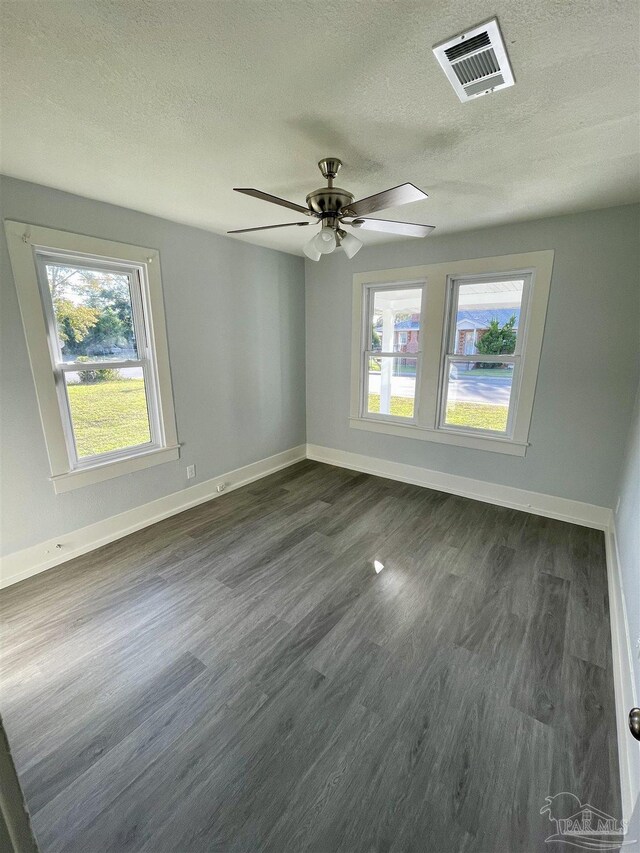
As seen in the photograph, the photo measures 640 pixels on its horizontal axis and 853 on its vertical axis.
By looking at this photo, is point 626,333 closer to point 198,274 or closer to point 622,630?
point 622,630

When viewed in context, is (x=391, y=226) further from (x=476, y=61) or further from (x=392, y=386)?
(x=392, y=386)

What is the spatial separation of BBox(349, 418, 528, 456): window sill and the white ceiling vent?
2679 millimetres

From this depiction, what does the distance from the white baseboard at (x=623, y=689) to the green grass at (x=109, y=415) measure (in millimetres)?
3321

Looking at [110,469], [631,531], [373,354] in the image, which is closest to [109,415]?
[110,469]

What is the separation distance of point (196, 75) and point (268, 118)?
0.34 meters

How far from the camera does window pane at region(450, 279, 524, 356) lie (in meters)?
3.21

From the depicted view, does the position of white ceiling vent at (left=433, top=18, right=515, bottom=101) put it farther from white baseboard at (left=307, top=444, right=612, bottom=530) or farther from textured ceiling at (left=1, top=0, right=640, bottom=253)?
white baseboard at (left=307, top=444, right=612, bottom=530)

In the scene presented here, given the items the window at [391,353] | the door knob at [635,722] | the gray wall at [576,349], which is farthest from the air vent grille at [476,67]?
the window at [391,353]

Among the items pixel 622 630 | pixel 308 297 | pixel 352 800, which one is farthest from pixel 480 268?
pixel 352 800

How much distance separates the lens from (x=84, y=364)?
8.50ft

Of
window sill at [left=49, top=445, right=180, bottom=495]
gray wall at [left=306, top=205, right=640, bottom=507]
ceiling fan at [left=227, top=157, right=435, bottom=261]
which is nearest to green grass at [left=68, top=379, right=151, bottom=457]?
window sill at [left=49, top=445, right=180, bottom=495]

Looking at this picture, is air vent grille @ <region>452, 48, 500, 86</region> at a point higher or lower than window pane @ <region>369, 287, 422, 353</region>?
higher

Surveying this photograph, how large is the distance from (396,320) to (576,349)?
1.69 m

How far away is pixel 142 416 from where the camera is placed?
10.0 ft
